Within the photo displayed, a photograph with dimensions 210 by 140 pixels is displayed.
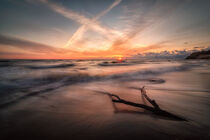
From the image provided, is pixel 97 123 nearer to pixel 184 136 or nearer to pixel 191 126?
pixel 184 136

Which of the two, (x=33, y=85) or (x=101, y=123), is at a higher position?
(x=33, y=85)

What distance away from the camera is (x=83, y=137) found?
1.61 meters

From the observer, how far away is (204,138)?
1.45 metres

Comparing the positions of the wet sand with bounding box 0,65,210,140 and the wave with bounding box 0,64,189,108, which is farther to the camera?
the wave with bounding box 0,64,189,108

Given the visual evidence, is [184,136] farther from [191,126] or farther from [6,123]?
[6,123]

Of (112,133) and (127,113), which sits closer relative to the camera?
(112,133)

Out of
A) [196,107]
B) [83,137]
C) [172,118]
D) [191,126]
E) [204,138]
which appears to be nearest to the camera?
[204,138]

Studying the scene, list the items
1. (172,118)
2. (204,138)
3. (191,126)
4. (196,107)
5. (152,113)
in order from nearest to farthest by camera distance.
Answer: (204,138) → (191,126) → (172,118) → (152,113) → (196,107)

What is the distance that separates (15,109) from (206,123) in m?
4.97

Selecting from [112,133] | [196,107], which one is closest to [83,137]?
[112,133]

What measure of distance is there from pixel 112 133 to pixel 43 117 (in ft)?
6.06

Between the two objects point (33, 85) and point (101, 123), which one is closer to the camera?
point (101, 123)

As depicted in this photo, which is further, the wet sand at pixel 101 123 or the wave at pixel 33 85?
the wave at pixel 33 85

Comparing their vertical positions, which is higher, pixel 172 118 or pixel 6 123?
pixel 172 118
